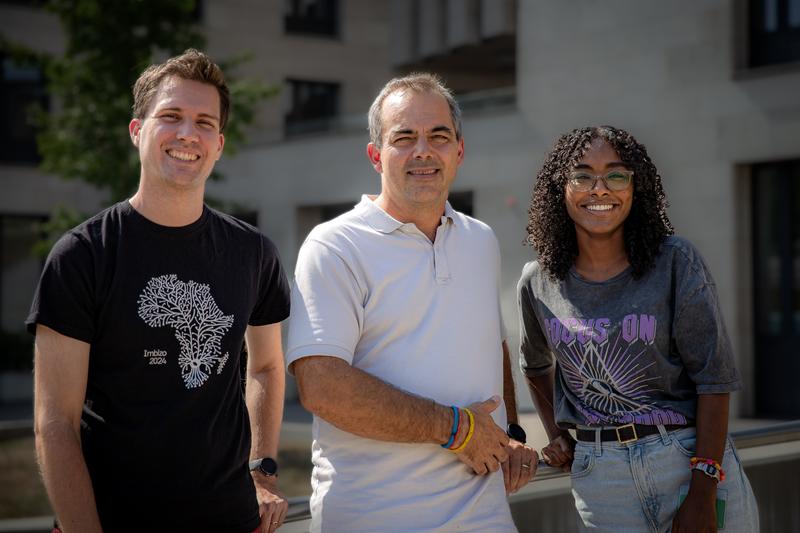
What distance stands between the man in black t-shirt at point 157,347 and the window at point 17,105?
20689mm

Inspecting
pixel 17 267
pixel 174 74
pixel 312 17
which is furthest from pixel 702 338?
pixel 312 17

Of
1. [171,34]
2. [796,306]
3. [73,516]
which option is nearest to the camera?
[73,516]

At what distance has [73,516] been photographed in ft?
9.04

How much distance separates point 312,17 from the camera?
25.6 metres

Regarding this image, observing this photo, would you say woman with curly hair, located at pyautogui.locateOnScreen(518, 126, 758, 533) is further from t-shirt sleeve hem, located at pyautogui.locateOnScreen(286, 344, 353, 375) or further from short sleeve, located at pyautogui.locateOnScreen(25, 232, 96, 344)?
short sleeve, located at pyautogui.locateOnScreen(25, 232, 96, 344)

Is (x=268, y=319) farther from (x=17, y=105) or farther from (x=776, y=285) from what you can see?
(x=17, y=105)

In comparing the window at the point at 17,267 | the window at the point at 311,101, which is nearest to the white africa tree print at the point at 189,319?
the window at the point at 17,267

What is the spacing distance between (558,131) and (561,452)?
1345cm

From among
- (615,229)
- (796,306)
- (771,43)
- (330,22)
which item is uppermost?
(330,22)

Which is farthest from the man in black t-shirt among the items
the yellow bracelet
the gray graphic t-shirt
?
the gray graphic t-shirt

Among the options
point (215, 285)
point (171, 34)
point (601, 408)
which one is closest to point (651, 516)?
point (601, 408)

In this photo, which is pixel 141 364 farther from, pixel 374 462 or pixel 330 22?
pixel 330 22

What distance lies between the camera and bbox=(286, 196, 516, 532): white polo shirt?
9.94 feet

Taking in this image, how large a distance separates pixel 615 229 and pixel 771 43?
40.7 ft
